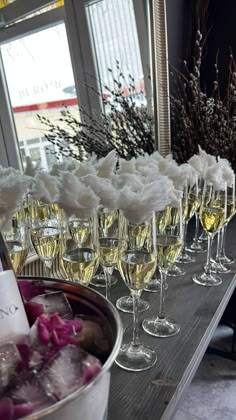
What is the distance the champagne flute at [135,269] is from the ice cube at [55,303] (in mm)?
196

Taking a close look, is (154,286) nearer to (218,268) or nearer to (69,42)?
(218,268)

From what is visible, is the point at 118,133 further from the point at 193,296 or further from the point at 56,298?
the point at 56,298

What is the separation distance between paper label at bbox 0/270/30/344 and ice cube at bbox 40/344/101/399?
0.23ft

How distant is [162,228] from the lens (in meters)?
0.83

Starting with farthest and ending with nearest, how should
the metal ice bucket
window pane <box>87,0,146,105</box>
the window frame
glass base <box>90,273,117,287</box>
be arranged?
window pane <box>87,0,146,105</box>
glass base <box>90,273,117,287</box>
the window frame
the metal ice bucket

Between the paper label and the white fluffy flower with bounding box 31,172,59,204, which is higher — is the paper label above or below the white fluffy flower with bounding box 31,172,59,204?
below

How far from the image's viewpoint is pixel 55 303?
0.51 meters

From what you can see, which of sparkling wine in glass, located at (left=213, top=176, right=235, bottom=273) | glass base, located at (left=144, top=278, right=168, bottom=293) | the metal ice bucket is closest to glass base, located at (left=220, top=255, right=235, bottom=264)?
sparkling wine in glass, located at (left=213, top=176, right=235, bottom=273)

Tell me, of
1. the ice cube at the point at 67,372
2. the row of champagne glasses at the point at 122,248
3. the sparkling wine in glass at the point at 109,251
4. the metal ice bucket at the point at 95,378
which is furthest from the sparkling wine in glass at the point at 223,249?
the ice cube at the point at 67,372

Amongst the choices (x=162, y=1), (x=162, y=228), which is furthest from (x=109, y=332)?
(x=162, y=1)

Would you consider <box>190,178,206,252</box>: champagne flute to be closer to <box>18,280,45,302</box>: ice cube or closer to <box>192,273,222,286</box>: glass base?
<box>192,273,222,286</box>: glass base

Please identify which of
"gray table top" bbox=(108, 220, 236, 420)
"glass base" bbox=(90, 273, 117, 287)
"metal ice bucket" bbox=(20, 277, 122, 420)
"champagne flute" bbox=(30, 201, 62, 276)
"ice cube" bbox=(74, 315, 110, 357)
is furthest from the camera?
"glass base" bbox=(90, 273, 117, 287)

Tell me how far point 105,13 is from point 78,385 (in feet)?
4.20

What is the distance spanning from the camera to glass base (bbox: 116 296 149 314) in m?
0.88
